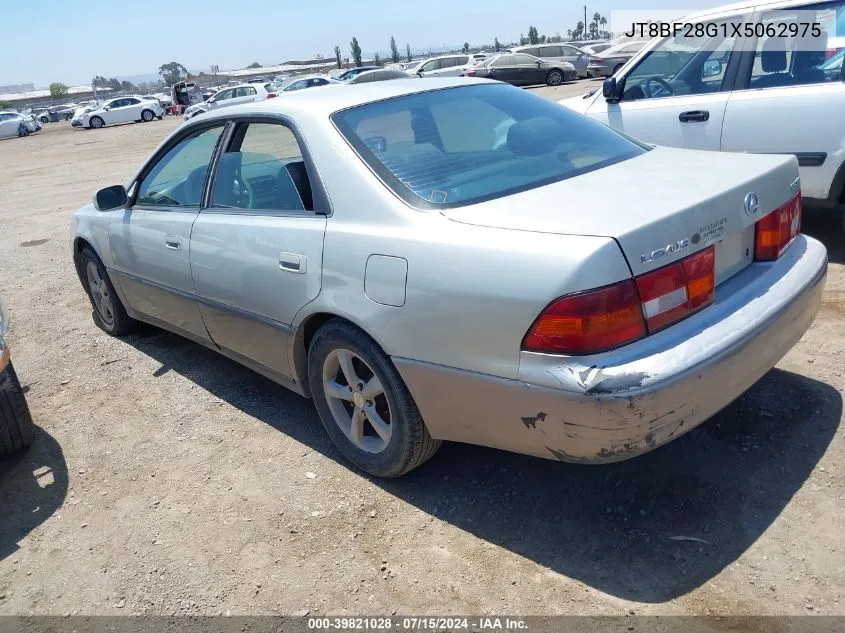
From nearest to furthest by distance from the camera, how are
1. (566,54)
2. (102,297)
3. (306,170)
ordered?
1. (306,170)
2. (102,297)
3. (566,54)

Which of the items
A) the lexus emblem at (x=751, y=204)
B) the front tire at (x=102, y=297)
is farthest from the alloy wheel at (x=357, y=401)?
the front tire at (x=102, y=297)

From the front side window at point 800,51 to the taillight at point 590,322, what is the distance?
3.62 m

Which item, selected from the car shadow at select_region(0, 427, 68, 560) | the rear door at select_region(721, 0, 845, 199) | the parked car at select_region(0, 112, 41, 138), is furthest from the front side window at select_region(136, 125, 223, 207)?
the parked car at select_region(0, 112, 41, 138)

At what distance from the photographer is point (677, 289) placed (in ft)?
7.80

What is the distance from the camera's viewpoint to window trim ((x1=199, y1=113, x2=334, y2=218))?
3019 millimetres

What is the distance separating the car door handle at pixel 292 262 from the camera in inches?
119

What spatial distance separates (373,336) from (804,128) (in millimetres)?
3775

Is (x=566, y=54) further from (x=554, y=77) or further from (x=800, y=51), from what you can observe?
(x=800, y=51)

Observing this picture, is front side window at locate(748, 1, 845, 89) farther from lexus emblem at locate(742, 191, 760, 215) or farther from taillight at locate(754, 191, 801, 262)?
lexus emblem at locate(742, 191, 760, 215)

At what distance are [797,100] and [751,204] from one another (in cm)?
272

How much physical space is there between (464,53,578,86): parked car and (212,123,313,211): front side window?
26134 millimetres

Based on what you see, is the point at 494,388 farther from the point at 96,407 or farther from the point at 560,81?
the point at 560,81

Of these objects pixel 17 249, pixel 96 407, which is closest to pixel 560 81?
pixel 17 249

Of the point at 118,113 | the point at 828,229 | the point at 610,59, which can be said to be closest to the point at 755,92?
the point at 828,229
